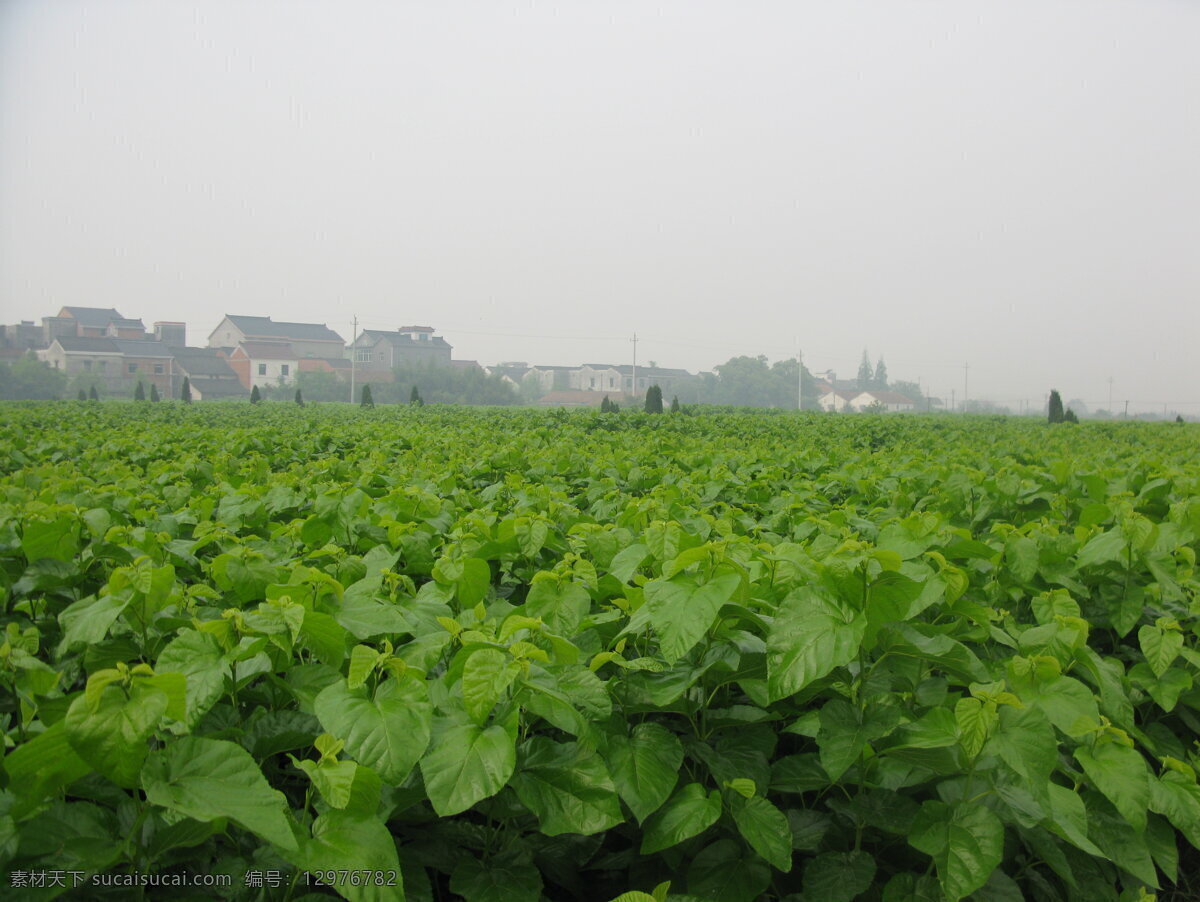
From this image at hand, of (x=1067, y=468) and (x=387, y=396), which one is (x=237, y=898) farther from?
(x=387, y=396)

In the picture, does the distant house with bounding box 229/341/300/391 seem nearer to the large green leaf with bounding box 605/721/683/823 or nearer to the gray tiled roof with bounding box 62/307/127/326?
the gray tiled roof with bounding box 62/307/127/326

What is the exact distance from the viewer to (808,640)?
63.4 inches

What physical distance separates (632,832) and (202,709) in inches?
38.9

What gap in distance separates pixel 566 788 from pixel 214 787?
631mm

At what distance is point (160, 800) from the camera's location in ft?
3.67

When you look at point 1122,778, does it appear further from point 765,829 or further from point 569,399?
point 569,399

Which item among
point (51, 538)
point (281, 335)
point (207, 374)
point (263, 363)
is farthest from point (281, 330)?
point (51, 538)

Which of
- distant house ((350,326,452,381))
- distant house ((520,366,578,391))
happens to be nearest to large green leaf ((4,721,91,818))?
distant house ((350,326,452,381))

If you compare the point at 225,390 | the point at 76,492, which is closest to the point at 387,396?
the point at 225,390

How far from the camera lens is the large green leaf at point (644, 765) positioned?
1.57 metres

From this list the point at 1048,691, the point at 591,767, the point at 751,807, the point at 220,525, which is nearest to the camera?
the point at 591,767

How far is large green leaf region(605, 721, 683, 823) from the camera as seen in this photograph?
1570mm

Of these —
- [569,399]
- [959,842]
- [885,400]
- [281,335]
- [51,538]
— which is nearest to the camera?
[959,842]

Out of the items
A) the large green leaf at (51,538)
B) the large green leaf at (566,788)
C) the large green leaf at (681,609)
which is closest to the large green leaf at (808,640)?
the large green leaf at (681,609)
